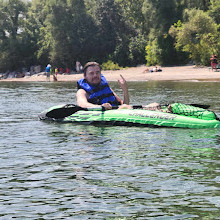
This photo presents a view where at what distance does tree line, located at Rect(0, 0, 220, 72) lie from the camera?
42.0 m

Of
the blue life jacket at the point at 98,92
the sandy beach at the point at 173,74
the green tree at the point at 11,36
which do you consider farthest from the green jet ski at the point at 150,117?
the green tree at the point at 11,36

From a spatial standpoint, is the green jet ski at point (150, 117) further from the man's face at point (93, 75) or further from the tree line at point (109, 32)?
the tree line at point (109, 32)

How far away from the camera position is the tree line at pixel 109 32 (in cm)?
4197

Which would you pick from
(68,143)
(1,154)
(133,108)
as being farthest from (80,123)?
(1,154)

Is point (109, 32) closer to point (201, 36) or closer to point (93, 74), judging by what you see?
point (201, 36)

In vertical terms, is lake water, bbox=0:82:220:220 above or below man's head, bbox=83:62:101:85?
below

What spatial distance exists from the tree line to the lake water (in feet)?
100.0

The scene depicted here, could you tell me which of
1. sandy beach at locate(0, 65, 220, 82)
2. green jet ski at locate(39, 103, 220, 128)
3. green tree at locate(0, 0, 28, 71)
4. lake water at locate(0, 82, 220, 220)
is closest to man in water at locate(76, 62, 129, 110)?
green jet ski at locate(39, 103, 220, 128)

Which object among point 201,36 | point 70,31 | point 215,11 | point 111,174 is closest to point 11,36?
point 70,31

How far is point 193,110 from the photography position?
446 inches

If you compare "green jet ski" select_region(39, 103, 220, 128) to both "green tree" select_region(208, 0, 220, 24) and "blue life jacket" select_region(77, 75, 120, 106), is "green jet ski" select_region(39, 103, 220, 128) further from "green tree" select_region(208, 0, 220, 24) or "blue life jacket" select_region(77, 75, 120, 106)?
"green tree" select_region(208, 0, 220, 24)

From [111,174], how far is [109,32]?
51.4m

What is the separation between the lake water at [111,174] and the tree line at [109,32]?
3048cm

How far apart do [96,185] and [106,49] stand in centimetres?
5163
